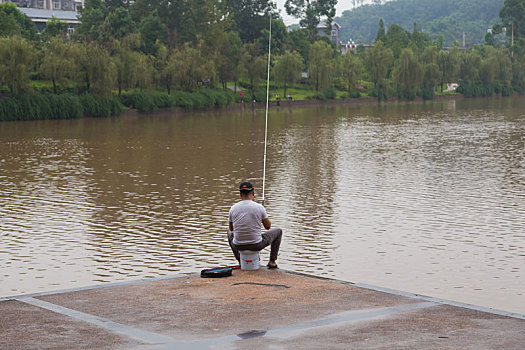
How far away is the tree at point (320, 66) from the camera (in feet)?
293

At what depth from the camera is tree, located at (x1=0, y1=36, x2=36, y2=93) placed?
5425 centimetres

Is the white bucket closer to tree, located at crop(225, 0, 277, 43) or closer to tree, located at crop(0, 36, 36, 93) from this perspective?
tree, located at crop(0, 36, 36, 93)

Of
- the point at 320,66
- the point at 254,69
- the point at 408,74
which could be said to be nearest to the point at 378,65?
the point at 408,74

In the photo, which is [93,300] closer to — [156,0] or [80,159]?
[80,159]

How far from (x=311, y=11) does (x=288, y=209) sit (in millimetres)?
104288

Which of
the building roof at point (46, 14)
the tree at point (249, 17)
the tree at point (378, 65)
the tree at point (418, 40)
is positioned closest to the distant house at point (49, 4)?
the building roof at point (46, 14)

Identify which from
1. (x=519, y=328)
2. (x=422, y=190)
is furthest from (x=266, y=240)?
(x=422, y=190)

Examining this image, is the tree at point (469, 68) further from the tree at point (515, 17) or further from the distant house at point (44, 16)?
the distant house at point (44, 16)

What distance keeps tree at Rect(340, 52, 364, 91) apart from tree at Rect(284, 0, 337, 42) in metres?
23.8

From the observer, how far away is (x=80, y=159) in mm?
30047

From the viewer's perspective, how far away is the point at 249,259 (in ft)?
35.3

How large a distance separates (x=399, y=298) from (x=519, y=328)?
5.31ft

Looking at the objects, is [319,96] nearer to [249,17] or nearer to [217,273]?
[249,17]

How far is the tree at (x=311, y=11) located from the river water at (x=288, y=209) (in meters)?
83.7
